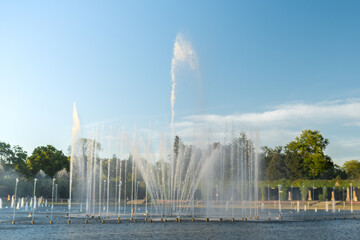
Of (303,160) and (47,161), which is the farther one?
(47,161)

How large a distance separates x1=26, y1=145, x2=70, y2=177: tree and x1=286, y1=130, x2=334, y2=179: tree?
213ft

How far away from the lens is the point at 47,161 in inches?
4892

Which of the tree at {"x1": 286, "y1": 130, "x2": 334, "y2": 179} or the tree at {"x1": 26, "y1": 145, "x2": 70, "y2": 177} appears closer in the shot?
the tree at {"x1": 286, "y1": 130, "x2": 334, "y2": 179}

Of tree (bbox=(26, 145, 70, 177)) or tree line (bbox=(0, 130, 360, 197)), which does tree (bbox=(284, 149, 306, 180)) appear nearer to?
tree line (bbox=(0, 130, 360, 197))

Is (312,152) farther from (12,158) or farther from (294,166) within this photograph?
(12,158)

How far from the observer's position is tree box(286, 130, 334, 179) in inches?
4277

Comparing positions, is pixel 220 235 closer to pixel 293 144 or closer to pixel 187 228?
pixel 187 228

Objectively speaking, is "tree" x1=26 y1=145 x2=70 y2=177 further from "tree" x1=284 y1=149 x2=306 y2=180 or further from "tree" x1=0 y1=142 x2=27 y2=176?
"tree" x1=284 y1=149 x2=306 y2=180

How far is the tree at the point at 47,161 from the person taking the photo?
119438 millimetres

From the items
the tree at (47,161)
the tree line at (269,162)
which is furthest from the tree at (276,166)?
the tree at (47,161)

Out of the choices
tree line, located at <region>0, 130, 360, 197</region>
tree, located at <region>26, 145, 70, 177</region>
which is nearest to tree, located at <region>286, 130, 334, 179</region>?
tree line, located at <region>0, 130, 360, 197</region>

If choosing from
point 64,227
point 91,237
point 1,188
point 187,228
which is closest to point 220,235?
point 187,228

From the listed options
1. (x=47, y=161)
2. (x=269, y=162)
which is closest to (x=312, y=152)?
(x=269, y=162)

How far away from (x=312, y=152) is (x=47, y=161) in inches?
2970
